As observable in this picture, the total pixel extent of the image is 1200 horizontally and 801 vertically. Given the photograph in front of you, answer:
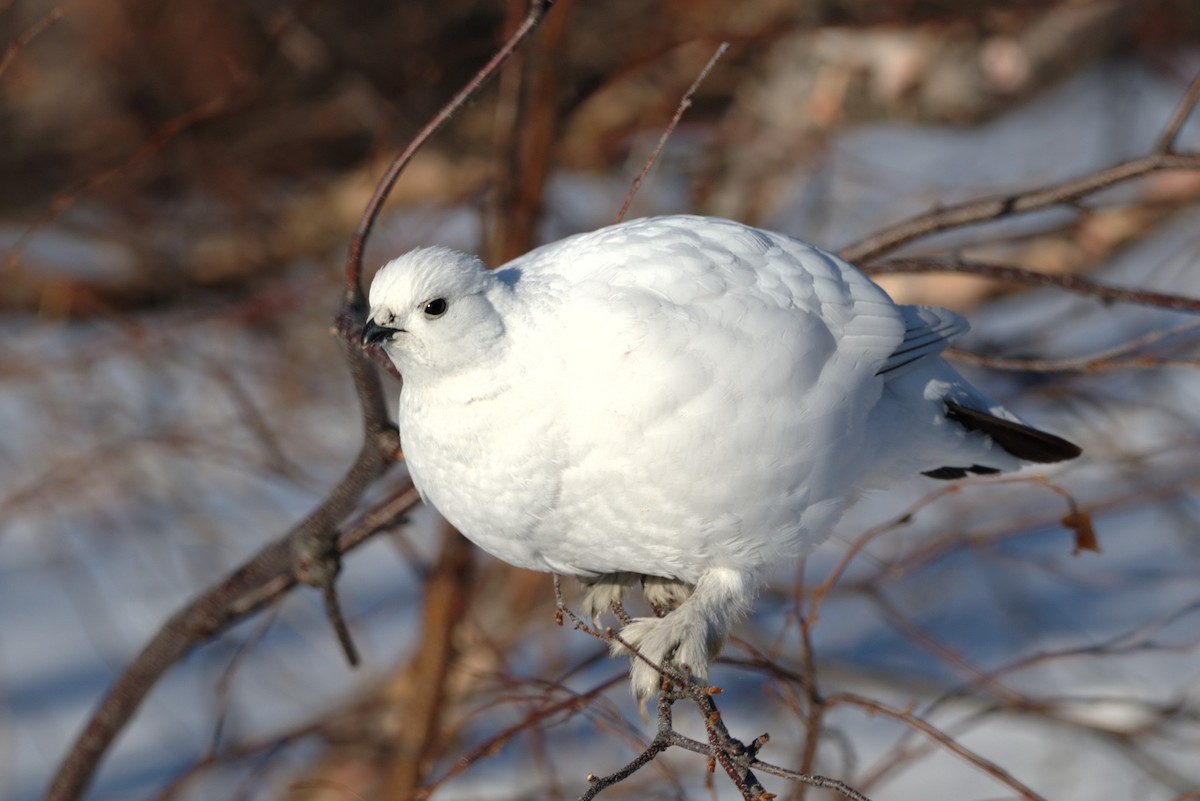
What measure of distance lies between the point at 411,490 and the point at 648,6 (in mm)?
2548

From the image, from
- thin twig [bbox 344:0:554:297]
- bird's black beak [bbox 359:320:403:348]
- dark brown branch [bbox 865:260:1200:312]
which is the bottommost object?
dark brown branch [bbox 865:260:1200:312]

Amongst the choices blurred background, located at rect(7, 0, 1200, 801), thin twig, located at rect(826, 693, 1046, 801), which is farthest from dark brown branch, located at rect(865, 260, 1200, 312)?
blurred background, located at rect(7, 0, 1200, 801)

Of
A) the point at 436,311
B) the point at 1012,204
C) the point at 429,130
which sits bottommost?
the point at 1012,204

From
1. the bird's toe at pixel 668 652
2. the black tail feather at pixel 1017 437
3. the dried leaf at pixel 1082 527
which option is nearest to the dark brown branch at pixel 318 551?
the bird's toe at pixel 668 652

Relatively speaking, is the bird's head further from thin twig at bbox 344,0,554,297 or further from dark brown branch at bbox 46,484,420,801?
dark brown branch at bbox 46,484,420,801

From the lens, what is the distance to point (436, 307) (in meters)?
1.01

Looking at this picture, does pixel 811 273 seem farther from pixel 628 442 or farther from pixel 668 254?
pixel 628 442

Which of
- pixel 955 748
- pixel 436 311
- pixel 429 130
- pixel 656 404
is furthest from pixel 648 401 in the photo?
pixel 955 748

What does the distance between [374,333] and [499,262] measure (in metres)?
1.08

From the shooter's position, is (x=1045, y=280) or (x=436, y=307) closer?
(x=436, y=307)

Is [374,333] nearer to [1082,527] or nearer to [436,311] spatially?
[436,311]

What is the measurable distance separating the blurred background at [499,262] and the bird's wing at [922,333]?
954mm

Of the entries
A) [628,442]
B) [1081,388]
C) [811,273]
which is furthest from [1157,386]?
[628,442]

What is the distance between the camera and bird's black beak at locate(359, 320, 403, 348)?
1.00 m
